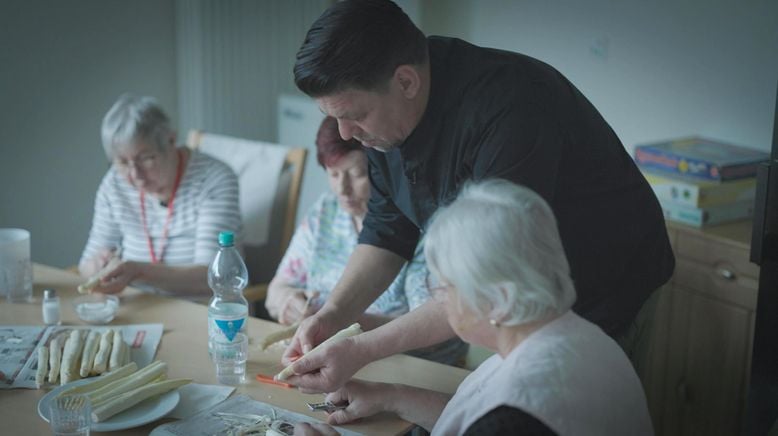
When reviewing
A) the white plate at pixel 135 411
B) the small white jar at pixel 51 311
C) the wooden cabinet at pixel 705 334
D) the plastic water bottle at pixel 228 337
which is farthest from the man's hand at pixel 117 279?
the wooden cabinet at pixel 705 334

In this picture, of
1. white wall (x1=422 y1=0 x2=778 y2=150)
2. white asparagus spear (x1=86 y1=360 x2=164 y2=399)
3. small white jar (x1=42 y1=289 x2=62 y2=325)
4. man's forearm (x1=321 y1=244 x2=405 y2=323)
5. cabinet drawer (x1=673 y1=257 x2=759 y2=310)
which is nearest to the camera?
white asparagus spear (x1=86 y1=360 x2=164 y2=399)

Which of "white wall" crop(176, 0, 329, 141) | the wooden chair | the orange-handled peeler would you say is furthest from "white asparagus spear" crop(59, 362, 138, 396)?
"white wall" crop(176, 0, 329, 141)

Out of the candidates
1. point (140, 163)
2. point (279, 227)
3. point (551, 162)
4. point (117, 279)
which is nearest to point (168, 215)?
point (140, 163)

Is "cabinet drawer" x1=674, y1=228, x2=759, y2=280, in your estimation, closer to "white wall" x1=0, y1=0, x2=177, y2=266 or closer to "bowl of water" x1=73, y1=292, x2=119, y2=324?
"bowl of water" x1=73, y1=292, x2=119, y2=324

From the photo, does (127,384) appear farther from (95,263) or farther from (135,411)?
(95,263)

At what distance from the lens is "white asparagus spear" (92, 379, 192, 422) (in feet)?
5.45

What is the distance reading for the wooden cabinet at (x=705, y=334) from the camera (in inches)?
109

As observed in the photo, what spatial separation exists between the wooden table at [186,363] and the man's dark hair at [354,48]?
0.63 meters

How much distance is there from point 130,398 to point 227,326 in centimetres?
29

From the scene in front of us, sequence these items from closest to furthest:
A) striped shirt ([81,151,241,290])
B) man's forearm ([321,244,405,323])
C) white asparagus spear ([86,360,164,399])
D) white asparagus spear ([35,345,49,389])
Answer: white asparagus spear ([86,360,164,399]) → white asparagus spear ([35,345,49,389]) → man's forearm ([321,244,405,323]) → striped shirt ([81,151,241,290])

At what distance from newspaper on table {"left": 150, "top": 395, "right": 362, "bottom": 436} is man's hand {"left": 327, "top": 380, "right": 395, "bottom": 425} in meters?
0.03

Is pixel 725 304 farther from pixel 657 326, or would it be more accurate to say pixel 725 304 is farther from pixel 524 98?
pixel 524 98

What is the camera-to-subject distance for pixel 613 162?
1821 mm

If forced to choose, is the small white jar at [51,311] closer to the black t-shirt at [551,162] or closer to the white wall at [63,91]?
the black t-shirt at [551,162]
